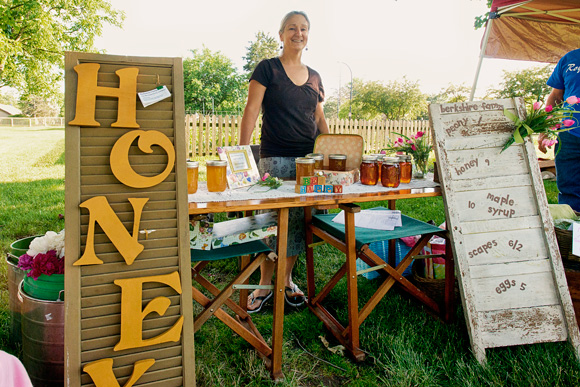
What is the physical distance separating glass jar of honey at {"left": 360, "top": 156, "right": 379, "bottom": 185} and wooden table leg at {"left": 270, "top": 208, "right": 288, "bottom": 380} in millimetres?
609

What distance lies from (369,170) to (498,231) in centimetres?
77

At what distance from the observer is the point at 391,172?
2.11m

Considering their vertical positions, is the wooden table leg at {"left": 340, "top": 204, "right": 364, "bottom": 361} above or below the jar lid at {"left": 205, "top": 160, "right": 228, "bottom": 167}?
below

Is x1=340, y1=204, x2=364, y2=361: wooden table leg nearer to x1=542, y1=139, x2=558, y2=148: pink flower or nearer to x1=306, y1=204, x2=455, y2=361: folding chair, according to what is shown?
x1=306, y1=204, x2=455, y2=361: folding chair

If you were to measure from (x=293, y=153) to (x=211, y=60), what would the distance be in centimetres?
2959

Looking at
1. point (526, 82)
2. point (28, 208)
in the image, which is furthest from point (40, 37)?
point (526, 82)

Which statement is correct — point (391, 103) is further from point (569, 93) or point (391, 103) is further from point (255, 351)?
point (255, 351)

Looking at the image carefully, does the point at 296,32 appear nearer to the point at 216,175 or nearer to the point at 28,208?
the point at 216,175

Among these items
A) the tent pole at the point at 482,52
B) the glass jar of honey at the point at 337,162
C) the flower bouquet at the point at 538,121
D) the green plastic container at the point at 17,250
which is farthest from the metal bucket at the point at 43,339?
the tent pole at the point at 482,52

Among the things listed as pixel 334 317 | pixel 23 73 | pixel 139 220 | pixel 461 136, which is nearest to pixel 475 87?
pixel 461 136

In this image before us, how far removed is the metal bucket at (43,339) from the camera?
1.63 m

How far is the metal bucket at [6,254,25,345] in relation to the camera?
189 cm

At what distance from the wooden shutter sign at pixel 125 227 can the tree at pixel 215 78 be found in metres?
28.1

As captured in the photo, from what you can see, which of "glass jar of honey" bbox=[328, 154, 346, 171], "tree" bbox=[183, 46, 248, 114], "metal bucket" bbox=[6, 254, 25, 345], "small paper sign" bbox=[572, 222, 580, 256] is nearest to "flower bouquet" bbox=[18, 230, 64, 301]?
"metal bucket" bbox=[6, 254, 25, 345]
